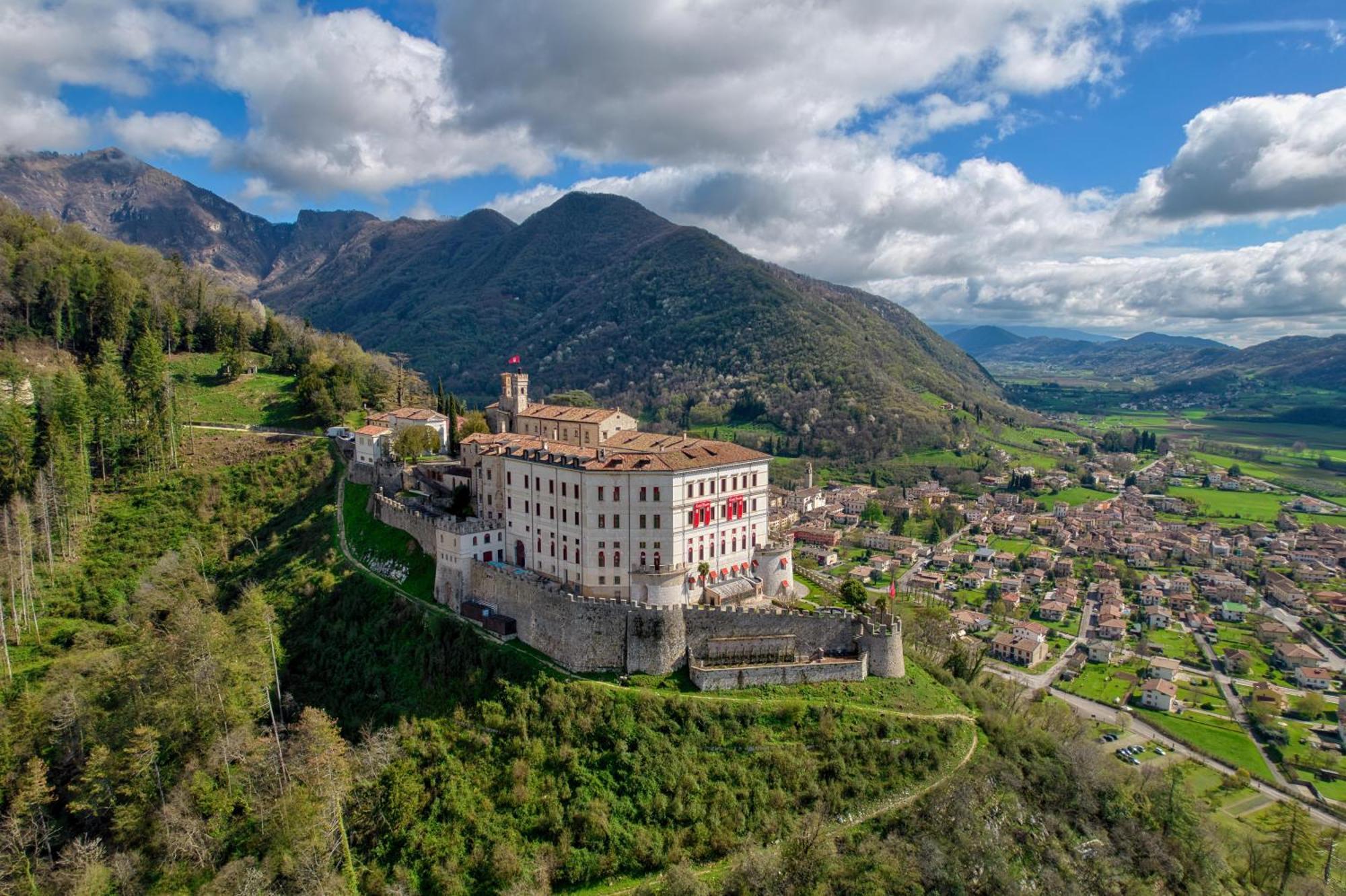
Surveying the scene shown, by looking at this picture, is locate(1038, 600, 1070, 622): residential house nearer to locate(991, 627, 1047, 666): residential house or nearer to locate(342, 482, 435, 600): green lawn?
locate(991, 627, 1047, 666): residential house

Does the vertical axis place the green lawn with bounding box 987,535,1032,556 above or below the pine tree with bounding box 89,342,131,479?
below

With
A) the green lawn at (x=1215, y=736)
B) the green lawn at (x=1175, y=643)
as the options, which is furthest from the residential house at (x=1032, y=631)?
the green lawn at (x=1215, y=736)

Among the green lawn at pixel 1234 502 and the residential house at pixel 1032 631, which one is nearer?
the residential house at pixel 1032 631

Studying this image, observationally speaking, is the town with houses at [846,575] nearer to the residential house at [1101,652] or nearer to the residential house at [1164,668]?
the residential house at [1164,668]

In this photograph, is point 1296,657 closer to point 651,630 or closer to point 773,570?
point 773,570

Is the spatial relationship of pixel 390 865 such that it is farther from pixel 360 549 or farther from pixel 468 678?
pixel 360 549

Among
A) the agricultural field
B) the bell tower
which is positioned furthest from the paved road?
the bell tower

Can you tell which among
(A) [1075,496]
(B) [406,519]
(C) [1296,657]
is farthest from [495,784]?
(A) [1075,496]
